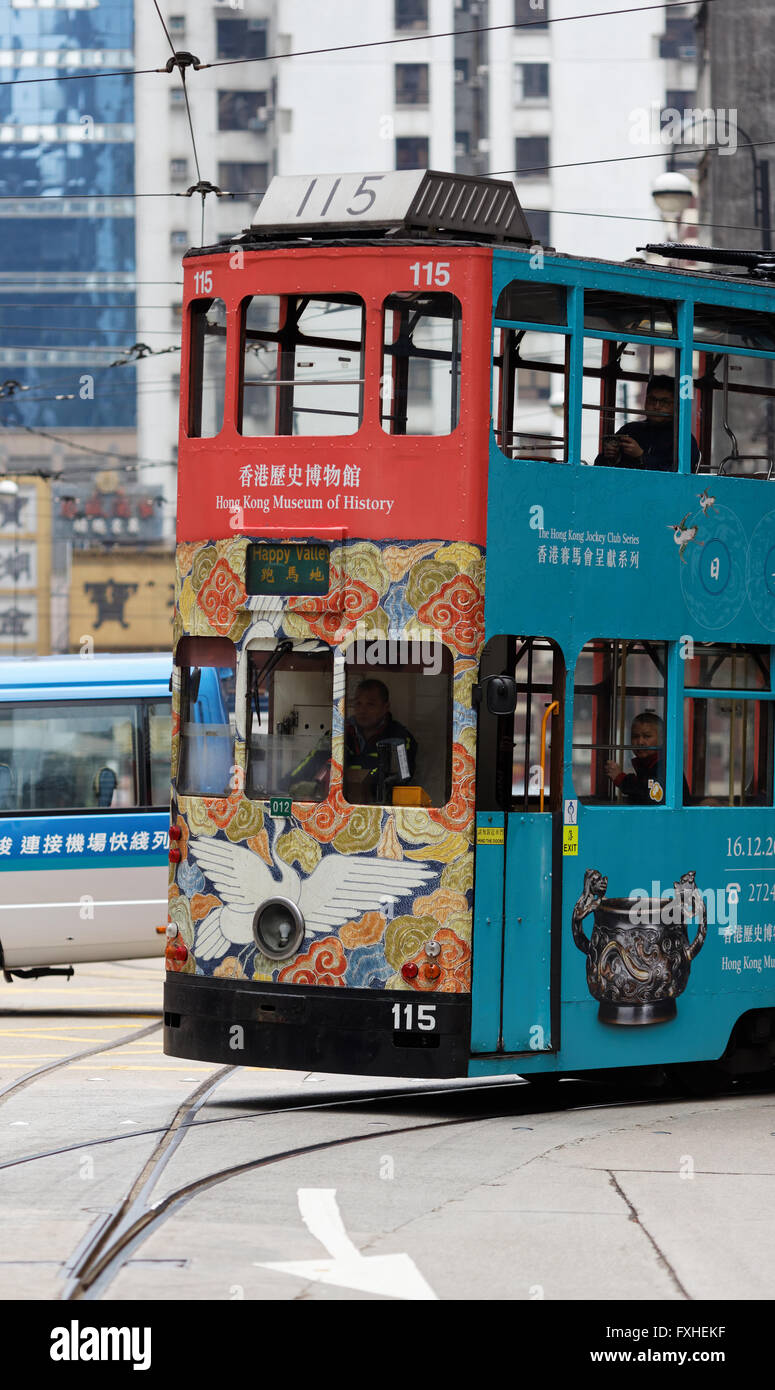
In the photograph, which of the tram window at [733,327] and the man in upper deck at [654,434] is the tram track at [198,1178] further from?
the tram window at [733,327]

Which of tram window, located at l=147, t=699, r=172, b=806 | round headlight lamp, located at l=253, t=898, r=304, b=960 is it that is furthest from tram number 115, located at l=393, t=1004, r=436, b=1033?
tram window, located at l=147, t=699, r=172, b=806

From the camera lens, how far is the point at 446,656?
11148 millimetres

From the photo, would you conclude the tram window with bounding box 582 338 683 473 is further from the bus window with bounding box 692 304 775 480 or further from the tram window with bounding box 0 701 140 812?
the tram window with bounding box 0 701 140 812

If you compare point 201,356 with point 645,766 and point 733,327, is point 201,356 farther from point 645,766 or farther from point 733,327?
point 645,766

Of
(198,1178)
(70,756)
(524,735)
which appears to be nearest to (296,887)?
(524,735)

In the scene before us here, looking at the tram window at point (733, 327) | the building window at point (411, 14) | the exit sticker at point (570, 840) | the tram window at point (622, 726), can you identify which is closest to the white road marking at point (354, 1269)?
the exit sticker at point (570, 840)

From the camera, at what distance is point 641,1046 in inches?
465

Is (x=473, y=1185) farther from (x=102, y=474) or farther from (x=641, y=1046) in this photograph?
(x=102, y=474)

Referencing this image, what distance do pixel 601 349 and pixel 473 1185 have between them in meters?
4.74

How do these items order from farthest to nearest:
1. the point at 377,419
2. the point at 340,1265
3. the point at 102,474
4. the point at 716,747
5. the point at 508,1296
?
the point at 102,474
the point at 716,747
the point at 377,419
the point at 340,1265
the point at 508,1296

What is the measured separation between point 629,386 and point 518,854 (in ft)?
8.77

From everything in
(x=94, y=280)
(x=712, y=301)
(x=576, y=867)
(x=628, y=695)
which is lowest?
(x=576, y=867)

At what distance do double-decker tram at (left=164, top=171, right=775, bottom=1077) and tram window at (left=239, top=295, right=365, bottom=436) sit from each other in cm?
2
